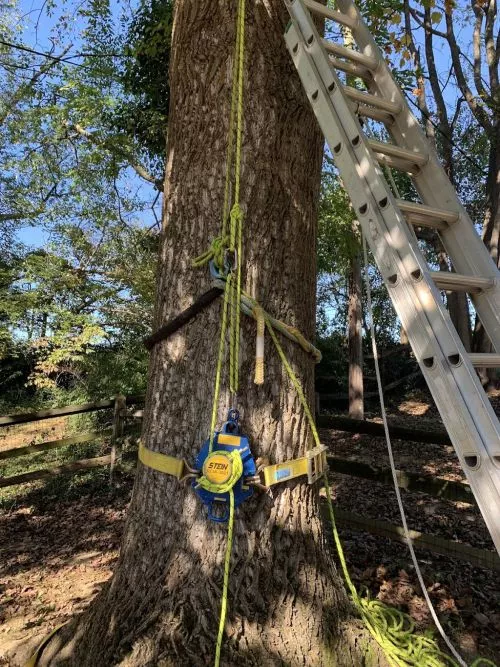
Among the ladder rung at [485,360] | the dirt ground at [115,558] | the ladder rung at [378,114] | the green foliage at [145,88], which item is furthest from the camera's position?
the green foliage at [145,88]

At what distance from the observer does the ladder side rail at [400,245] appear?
141 centimetres

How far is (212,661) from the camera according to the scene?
5.23ft

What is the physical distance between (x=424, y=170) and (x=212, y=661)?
226cm

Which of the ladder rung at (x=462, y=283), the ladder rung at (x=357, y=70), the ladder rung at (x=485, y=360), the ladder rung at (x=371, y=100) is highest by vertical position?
the ladder rung at (x=357, y=70)

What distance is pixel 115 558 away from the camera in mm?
3750

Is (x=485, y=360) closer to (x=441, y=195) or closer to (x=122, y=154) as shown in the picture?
(x=441, y=195)

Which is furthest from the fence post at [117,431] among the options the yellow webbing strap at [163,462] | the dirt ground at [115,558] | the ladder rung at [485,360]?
the ladder rung at [485,360]

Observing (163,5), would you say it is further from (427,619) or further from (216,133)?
(427,619)

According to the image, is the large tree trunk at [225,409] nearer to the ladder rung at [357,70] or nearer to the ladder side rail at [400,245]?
the ladder side rail at [400,245]

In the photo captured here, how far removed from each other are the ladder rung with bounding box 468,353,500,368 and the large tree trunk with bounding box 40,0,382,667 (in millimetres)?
680

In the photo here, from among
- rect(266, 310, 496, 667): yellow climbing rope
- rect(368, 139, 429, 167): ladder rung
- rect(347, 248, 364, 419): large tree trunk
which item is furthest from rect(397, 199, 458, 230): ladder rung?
rect(347, 248, 364, 419): large tree trunk

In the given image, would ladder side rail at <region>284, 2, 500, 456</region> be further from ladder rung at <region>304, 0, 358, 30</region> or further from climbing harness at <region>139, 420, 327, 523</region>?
climbing harness at <region>139, 420, 327, 523</region>

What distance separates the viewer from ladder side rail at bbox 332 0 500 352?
1943 millimetres

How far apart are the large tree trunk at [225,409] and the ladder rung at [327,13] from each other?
20cm
